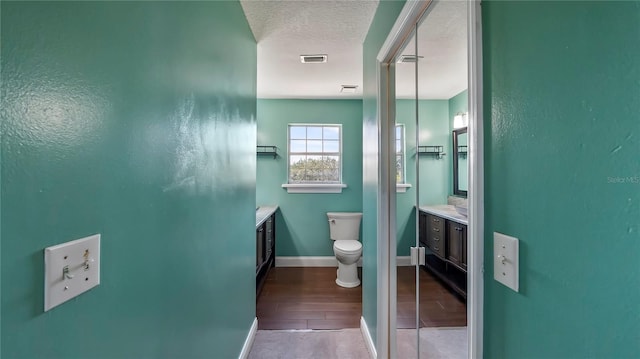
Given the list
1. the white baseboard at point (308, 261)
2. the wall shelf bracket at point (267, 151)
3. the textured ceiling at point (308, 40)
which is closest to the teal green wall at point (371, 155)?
the textured ceiling at point (308, 40)

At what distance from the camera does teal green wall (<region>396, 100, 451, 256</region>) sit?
1.19 m

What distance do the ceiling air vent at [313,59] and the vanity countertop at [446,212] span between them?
173cm

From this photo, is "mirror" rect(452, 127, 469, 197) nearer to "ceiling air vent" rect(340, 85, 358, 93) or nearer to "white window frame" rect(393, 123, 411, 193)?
"white window frame" rect(393, 123, 411, 193)

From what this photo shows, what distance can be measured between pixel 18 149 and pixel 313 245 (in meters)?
3.31

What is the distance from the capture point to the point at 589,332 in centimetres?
43

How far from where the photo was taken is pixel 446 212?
1.17 metres

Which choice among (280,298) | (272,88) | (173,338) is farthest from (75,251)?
(272,88)

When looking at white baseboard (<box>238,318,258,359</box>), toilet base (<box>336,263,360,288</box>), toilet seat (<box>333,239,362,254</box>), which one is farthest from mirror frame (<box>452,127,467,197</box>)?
toilet base (<box>336,263,360,288</box>)

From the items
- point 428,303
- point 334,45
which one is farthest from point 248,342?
point 334,45

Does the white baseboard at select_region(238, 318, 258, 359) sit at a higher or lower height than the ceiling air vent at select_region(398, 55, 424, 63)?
lower

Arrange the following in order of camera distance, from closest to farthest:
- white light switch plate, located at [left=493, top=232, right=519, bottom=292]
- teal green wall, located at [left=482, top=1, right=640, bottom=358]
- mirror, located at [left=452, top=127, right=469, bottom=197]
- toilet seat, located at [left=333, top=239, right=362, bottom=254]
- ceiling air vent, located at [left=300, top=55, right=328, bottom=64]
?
teal green wall, located at [left=482, top=1, right=640, bottom=358] < white light switch plate, located at [left=493, top=232, right=519, bottom=292] < mirror, located at [left=452, top=127, right=469, bottom=197] < ceiling air vent, located at [left=300, top=55, right=328, bottom=64] < toilet seat, located at [left=333, top=239, right=362, bottom=254]

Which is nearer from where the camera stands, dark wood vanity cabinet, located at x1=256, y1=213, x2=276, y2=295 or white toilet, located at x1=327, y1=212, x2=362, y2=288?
dark wood vanity cabinet, located at x1=256, y1=213, x2=276, y2=295

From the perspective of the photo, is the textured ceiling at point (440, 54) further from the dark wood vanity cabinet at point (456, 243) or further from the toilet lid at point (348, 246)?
the toilet lid at point (348, 246)

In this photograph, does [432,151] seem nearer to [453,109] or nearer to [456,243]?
[453,109]
